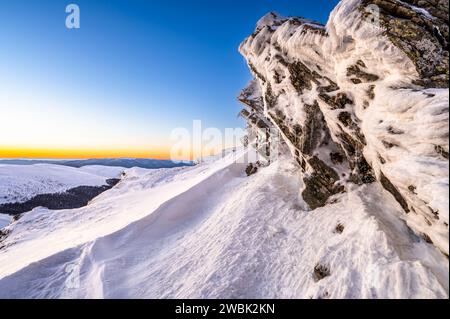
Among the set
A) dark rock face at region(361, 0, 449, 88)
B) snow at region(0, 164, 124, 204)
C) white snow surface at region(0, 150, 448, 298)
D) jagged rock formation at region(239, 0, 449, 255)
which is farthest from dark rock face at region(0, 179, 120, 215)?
dark rock face at region(361, 0, 449, 88)

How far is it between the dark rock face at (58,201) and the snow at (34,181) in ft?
15.2

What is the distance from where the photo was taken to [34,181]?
3696 inches

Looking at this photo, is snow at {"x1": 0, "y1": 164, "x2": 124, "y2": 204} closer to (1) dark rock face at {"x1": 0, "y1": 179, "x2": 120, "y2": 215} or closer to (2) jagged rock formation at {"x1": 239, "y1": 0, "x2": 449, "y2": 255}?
(1) dark rock face at {"x1": 0, "y1": 179, "x2": 120, "y2": 215}

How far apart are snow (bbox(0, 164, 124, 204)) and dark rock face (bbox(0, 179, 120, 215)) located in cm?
462

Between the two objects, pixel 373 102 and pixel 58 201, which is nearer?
pixel 373 102

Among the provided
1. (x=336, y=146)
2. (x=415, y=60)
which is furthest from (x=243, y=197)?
(x=415, y=60)

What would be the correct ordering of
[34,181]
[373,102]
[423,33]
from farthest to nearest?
[34,181] → [373,102] → [423,33]

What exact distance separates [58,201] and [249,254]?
76831mm

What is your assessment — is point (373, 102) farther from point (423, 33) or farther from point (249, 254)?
point (249, 254)

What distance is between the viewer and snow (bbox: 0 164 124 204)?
261 ft

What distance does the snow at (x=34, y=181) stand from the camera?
7969 cm

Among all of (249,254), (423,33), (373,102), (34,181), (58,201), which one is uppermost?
(423,33)

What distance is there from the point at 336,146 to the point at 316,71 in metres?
4.88

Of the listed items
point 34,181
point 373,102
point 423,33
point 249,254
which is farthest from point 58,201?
point 423,33
